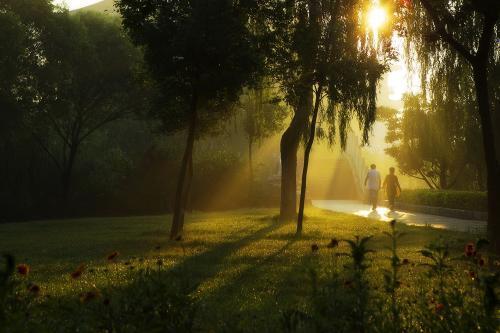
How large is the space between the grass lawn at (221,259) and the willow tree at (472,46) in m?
1.61

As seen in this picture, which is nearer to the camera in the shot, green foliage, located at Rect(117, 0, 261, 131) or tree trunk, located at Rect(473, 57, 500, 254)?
tree trunk, located at Rect(473, 57, 500, 254)

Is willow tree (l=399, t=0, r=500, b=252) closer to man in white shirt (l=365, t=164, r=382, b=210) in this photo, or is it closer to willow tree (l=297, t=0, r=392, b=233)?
willow tree (l=297, t=0, r=392, b=233)

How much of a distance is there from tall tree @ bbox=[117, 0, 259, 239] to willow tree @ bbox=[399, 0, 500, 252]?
13.5 ft

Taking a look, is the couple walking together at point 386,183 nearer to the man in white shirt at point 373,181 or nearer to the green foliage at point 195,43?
the man in white shirt at point 373,181

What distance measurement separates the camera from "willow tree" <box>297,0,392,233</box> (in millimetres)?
14617

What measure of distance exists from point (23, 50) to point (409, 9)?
17.1 meters

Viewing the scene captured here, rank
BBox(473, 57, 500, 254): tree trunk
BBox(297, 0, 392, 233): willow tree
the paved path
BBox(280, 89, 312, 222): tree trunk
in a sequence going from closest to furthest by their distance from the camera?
BBox(473, 57, 500, 254): tree trunk < BBox(297, 0, 392, 233): willow tree < the paved path < BBox(280, 89, 312, 222): tree trunk

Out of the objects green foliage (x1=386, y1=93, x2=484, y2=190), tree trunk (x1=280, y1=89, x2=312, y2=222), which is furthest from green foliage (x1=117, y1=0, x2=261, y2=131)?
green foliage (x1=386, y1=93, x2=484, y2=190)

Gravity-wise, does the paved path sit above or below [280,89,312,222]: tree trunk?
below

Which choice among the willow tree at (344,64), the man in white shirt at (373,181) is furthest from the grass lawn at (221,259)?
the man in white shirt at (373,181)

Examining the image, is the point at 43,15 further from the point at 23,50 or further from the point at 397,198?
the point at 397,198

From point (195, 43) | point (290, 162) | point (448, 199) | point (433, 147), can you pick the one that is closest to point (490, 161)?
point (195, 43)

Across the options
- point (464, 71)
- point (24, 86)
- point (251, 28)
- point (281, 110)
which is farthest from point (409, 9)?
point (24, 86)

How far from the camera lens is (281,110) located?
98.1 feet
